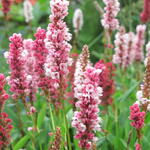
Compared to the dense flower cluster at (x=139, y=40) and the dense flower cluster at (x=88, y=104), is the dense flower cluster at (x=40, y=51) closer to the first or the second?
the dense flower cluster at (x=88, y=104)

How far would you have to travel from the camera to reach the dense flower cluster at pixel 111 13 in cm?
417

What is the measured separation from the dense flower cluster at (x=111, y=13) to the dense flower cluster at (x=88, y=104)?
1.55m

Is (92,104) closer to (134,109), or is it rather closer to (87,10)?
(134,109)

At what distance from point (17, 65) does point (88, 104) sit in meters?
0.80

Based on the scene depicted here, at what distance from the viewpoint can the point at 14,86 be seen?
11.0 ft

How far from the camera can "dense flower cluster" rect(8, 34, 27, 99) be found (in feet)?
10.6

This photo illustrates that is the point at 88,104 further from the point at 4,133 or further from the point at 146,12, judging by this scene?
the point at 146,12

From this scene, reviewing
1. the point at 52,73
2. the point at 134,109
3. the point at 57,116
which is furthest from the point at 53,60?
the point at 57,116

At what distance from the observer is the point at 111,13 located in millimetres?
4254

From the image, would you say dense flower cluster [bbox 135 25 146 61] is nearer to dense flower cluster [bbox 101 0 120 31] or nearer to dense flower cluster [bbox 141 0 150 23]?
dense flower cluster [bbox 141 0 150 23]

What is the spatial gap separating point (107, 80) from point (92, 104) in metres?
1.45

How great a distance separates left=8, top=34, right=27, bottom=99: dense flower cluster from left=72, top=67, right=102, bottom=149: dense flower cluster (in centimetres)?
68

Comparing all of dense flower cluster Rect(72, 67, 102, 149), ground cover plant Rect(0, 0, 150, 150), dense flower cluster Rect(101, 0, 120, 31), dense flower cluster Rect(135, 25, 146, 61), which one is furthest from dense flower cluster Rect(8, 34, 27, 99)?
dense flower cluster Rect(135, 25, 146, 61)

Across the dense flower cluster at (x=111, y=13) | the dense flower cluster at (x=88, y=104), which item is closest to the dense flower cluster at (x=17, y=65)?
the dense flower cluster at (x=88, y=104)
